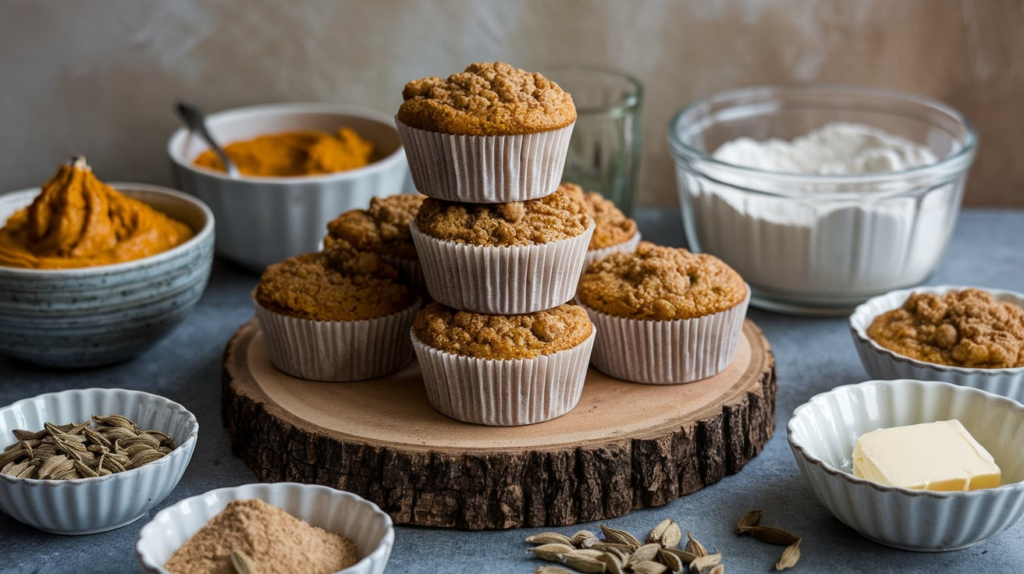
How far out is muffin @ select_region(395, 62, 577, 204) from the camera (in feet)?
6.13

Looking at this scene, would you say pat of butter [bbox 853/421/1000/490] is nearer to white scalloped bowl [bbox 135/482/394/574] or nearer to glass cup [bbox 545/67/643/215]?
white scalloped bowl [bbox 135/482/394/574]

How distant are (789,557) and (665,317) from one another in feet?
1.80

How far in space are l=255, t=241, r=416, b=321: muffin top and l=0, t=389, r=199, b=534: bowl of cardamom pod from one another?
1.04ft

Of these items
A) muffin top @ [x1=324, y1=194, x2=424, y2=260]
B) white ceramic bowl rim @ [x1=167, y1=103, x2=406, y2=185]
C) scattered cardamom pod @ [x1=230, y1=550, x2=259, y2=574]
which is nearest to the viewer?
scattered cardamom pod @ [x1=230, y1=550, x2=259, y2=574]

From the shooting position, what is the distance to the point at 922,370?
2.16 metres

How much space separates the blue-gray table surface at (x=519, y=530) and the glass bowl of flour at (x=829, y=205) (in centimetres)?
14

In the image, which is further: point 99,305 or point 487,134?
point 99,305

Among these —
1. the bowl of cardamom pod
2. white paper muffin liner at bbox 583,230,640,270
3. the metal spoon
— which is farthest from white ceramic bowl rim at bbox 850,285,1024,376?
the metal spoon

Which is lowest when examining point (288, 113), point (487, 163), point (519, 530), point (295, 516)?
point (519, 530)

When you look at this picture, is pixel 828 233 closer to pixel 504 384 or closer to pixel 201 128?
pixel 504 384

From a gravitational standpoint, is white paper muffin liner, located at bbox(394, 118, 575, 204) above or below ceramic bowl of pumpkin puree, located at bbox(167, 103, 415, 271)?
above

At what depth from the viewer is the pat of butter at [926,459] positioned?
1.74 m

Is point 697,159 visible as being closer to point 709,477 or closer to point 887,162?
point 887,162

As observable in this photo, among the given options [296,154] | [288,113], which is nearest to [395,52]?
[288,113]
